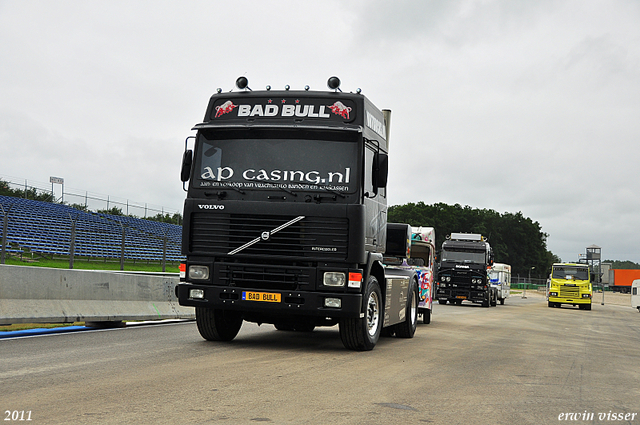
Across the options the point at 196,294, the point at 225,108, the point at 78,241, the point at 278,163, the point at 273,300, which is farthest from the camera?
the point at 78,241

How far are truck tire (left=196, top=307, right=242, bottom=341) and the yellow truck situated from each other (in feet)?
108

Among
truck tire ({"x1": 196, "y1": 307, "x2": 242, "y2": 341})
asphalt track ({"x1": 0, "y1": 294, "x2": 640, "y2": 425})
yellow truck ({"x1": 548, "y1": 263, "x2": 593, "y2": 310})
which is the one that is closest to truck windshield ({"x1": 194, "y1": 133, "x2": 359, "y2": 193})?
truck tire ({"x1": 196, "y1": 307, "x2": 242, "y2": 341})

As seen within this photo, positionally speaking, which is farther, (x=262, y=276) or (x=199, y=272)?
(x=199, y=272)

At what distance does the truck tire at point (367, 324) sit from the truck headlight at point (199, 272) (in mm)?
2155

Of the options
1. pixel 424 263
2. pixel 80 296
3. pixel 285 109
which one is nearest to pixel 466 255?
pixel 424 263

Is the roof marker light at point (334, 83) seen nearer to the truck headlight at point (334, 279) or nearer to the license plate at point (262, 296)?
the truck headlight at point (334, 279)

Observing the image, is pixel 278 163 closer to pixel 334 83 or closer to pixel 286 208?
pixel 286 208

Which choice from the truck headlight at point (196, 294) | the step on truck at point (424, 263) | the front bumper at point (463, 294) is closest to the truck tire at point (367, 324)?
the truck headlight at point (196, 294)

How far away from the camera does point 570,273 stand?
39.9 meters

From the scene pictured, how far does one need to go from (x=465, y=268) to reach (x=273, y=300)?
26800mm

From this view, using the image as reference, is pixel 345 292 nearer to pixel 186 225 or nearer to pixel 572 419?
pixel 186 225

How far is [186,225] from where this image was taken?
9773 mm

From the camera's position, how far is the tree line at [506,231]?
481ft

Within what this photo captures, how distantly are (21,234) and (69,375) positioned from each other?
18.5 m
